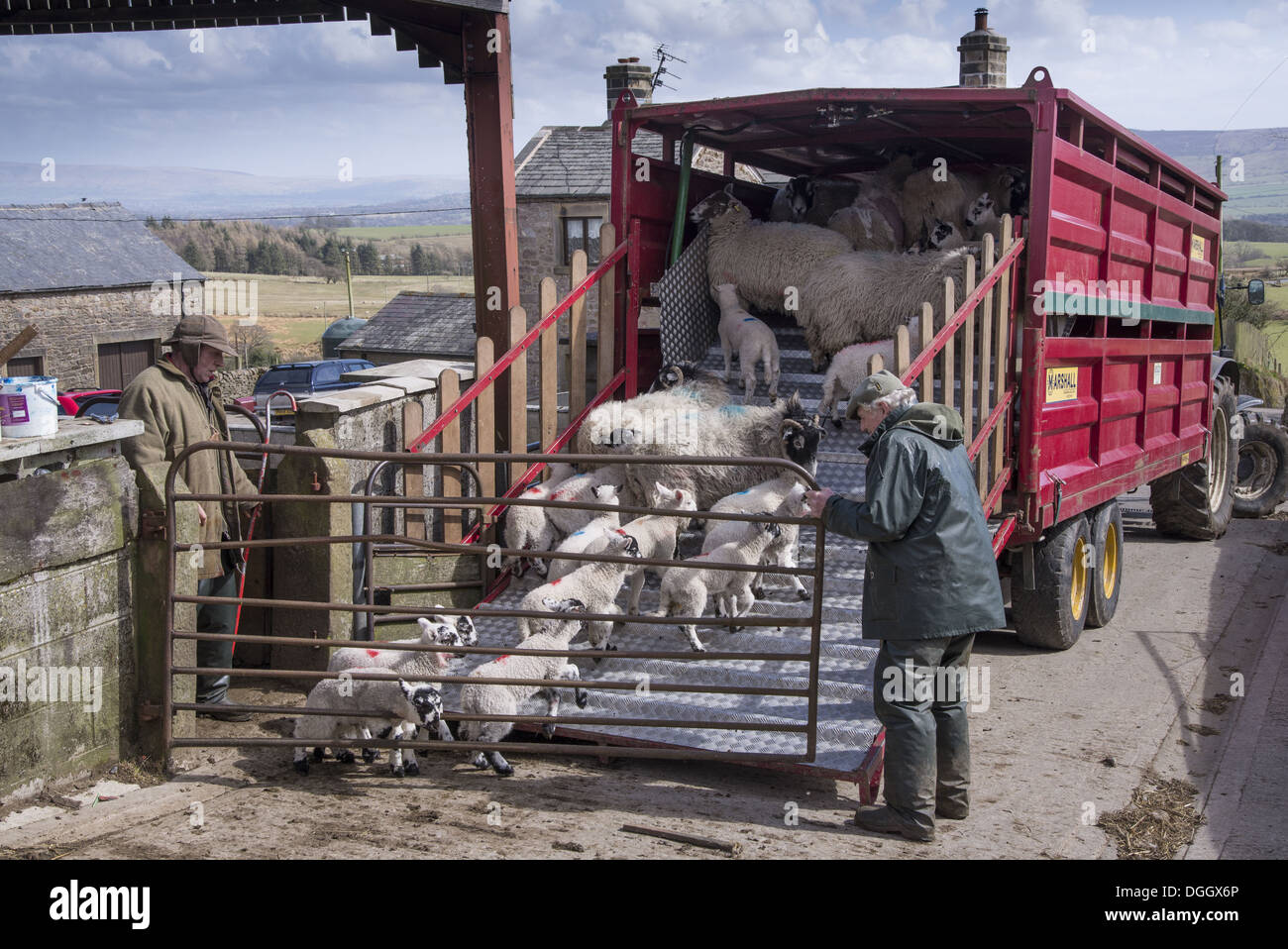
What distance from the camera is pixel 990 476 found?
6.68m

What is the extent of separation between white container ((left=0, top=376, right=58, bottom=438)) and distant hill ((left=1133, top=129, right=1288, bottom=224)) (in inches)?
5440

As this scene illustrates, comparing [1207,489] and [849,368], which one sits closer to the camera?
[849,368]

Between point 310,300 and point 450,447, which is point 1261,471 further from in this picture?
point 310,300

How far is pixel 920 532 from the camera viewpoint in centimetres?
451

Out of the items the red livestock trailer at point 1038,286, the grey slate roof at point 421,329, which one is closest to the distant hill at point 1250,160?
the grey slate roof at point 421,329

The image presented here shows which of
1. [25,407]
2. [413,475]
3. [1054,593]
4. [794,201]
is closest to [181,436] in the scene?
[25,407]

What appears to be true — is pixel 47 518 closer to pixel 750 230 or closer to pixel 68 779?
pixel 68 779

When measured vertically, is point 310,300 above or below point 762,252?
above

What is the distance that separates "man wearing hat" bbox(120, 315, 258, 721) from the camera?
568 cm

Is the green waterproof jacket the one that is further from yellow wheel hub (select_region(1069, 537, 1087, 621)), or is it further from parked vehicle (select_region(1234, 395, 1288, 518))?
parked vehicle (select_region(1234, 395, 1288, 518))

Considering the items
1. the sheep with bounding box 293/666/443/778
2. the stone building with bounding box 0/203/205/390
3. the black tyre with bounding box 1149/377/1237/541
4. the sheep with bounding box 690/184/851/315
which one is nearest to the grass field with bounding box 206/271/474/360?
the stone building with bounding box 0/203/205/390

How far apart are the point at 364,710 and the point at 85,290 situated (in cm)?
2836

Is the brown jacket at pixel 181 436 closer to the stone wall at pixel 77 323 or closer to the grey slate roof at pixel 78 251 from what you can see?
the stone wall at pixel 77 323

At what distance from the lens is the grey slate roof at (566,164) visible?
92.2ft
